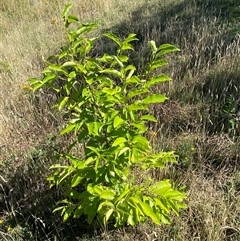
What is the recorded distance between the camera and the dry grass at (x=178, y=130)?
2.71m

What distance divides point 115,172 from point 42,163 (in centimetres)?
115

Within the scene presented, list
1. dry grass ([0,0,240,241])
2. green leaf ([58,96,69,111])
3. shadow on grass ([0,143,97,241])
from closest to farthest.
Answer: green leaf ([58,96,69,111])
dry grass ([0,0,240,241])
shadow on grass ([0,143,97,241])

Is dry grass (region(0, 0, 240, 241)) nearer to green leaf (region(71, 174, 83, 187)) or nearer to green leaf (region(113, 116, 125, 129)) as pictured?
green leaf (region(71, 174, 83, 187))

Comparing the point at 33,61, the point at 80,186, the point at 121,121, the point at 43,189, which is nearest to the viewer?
the point at 121,121

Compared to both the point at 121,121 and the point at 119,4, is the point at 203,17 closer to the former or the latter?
the point at 119,4

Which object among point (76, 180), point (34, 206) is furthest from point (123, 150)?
point (34, 206)

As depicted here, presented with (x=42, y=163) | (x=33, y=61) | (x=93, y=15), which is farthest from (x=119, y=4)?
(x=42, y=163)

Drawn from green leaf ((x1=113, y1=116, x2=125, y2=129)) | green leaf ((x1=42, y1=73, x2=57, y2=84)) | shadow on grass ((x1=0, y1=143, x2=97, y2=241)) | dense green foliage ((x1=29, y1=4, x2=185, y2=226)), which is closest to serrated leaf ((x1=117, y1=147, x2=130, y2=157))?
dense green foliage ((x1=29, y1=4, x2=185, y2=226))

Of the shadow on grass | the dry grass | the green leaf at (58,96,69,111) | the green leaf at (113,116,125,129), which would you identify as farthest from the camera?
the shadow on grass

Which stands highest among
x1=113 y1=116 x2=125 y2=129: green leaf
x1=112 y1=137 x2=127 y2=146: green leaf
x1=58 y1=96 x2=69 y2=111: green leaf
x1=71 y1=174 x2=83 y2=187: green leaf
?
x1=58 y1=96 x2=69 y2=111: green leaf

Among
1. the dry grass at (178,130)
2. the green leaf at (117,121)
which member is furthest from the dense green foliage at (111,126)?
the dry grass at (178,130)

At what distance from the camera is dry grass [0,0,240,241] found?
2.71 metres

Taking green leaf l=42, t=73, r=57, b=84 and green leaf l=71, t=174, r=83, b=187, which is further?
green leaf l=71, t=174, r=83, b=187

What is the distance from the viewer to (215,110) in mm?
3604
